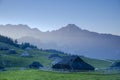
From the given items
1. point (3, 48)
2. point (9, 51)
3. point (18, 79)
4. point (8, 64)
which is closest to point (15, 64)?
point (8, 64)

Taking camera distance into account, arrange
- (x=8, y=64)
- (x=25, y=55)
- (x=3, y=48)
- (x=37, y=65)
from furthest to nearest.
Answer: (x=3, y=48)
(x=25, y=55)
(x=8, y=64)
(x=37, y=65)

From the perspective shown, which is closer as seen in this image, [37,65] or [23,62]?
[37,65]

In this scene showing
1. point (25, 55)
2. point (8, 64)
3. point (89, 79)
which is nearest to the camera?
point (89, 79)

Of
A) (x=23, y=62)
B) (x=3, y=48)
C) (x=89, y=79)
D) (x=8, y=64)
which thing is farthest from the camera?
(x=3, y=48)

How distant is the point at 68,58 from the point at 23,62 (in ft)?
228

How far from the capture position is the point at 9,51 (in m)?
183

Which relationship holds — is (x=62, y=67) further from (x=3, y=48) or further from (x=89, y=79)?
(x=3, y=48)

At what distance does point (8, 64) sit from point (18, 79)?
91502 millimetres

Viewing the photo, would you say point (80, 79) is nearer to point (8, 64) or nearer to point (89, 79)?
point (89, 79)

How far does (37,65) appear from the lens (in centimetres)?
12425

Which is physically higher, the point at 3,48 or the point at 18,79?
the point at 3,48

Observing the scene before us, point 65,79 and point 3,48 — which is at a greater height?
point 3,48

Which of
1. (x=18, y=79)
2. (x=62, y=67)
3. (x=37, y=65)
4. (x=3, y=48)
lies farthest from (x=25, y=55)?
Result: (x=18, y=79)

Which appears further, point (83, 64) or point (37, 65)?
point (37, 65)
